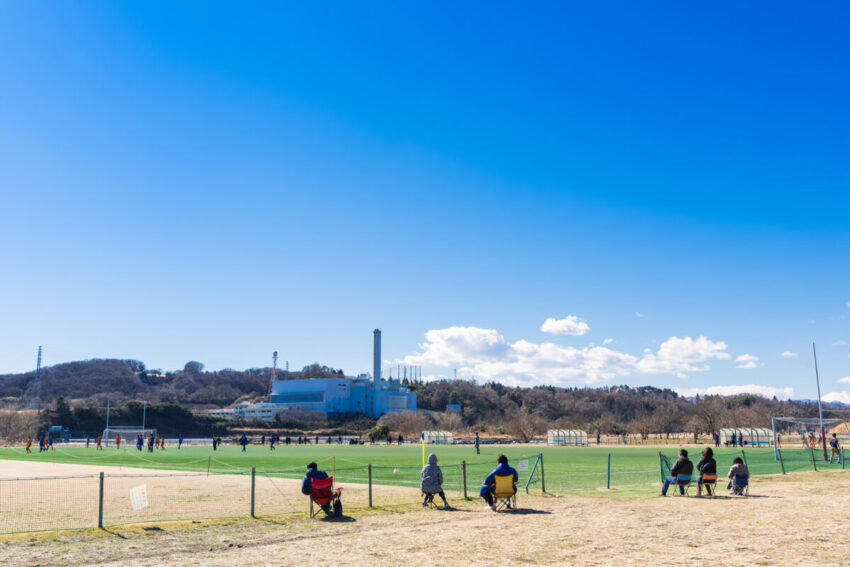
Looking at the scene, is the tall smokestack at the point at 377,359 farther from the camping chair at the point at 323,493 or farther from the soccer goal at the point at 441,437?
the camping chair at the point at 323,493

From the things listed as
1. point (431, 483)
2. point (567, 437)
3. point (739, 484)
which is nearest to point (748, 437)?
point (567, 437)

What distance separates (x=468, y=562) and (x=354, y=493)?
12.4m

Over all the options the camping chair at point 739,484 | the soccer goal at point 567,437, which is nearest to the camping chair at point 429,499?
the camping chair at point 739,484

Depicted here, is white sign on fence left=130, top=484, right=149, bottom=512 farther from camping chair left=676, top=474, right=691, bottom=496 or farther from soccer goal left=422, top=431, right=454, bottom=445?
soccer goal left=422, top=431, right=454, bottom=445

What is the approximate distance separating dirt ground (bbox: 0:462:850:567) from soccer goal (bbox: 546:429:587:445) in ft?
230

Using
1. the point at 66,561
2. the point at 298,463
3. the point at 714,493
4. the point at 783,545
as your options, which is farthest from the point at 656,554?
the point at 298,463

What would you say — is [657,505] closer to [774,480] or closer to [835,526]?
[835,526]

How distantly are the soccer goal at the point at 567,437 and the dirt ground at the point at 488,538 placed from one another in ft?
230

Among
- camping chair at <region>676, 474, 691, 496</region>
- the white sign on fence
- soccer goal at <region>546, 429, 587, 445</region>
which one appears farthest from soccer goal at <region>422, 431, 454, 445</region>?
the white sign on fence

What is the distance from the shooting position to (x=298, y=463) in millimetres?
44531

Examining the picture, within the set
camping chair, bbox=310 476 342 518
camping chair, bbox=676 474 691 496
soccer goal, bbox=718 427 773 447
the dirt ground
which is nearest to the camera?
the dirt ground

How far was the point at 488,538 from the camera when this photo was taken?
1335cm

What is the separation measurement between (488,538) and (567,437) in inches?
3046

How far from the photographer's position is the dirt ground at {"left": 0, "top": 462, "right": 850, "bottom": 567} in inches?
449
